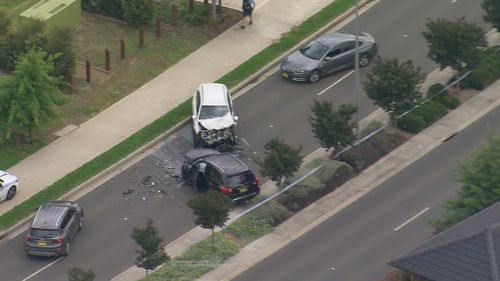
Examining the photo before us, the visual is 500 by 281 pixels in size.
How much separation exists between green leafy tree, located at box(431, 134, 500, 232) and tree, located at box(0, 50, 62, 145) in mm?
17922

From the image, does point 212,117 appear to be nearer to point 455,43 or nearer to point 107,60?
point 107,60

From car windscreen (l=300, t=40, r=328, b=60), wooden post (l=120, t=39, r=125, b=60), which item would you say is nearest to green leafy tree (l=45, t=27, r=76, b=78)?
wooden post (l=120, t=39, r=125, b=60)

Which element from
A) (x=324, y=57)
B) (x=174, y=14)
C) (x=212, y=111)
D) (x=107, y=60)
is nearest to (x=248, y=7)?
(x=174, y=14)

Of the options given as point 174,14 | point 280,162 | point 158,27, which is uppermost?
point 280,162

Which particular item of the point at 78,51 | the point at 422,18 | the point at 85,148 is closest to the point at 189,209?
the point at 85,148

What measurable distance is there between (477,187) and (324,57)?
52.1 feet

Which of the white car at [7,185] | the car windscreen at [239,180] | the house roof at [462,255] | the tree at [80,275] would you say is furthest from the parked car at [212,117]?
the house roof at [462,255]

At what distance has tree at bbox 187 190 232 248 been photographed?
49.5m

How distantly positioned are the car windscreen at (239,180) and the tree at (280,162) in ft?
2.11

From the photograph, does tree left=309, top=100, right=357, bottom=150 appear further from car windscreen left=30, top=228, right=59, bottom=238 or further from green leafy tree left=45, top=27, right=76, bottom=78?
green leafy tree left=45, top=27, right=76, bottom=78

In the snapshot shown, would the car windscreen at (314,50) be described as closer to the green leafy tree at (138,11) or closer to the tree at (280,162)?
the green leafy tree at (138,11)

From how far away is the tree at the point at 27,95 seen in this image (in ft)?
187

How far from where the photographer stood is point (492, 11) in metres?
62.5

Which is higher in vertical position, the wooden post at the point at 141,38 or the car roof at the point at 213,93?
the car roof at the point at 213,93
